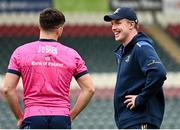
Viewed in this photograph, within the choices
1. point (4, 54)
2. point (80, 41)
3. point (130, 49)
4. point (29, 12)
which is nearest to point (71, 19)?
point (80, 41)

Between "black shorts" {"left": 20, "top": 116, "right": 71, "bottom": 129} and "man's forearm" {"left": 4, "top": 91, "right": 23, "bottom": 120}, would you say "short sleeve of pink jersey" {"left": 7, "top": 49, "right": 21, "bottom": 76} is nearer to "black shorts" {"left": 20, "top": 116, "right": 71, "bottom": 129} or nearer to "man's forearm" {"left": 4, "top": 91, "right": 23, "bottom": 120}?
"man's forearm" {"left": 4, "top": 91, "right": 23, "bottom": 120}

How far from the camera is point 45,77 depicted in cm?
356

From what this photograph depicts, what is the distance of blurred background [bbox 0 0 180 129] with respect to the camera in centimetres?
761

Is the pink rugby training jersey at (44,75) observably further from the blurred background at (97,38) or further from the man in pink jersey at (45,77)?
the blurred background at (97,38)

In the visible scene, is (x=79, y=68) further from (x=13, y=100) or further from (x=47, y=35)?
(x=13, y=100)

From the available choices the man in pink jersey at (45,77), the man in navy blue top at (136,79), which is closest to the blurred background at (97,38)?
the man in navy blue top at (136,79)

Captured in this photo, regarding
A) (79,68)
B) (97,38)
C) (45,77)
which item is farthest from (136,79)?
(97,38)

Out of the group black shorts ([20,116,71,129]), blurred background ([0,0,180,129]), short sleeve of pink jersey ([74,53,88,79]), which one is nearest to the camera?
black shorts ([20,116,71,129])

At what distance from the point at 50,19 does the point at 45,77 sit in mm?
323

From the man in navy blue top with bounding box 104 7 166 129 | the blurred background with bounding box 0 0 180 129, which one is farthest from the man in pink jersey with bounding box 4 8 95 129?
the blurred background with bounding box 0 0 180 129

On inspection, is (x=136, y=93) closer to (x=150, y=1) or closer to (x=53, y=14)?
(x=53, y=14)

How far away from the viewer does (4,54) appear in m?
7.98

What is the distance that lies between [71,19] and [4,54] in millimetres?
2017

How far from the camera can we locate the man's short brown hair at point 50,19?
3.61 metres
